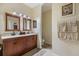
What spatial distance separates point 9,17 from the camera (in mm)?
2172

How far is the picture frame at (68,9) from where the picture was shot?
1810mm

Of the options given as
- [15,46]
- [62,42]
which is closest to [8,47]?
[15,46]

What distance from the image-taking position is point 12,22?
87.4 inches

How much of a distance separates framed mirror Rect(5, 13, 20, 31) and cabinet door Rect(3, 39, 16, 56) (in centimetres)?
41

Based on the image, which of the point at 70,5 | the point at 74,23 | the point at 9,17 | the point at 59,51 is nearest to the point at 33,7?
the point at 9,17

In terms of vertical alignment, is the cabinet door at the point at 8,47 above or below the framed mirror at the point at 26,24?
below

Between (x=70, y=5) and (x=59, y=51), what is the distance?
119 cm

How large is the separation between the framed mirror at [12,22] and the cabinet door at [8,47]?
0.41 m

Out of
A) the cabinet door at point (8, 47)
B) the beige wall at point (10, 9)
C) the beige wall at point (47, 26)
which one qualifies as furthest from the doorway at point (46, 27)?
the cabinet door at point (8, 47)

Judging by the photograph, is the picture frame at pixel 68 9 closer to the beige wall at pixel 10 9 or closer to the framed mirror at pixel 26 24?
the beige wall at pixel 10 9

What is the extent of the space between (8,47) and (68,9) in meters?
1.64

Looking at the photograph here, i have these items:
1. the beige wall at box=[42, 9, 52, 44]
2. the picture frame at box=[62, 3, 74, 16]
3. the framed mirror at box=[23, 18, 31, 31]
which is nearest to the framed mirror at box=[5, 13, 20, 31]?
the framed mirror at box=[23, 18, 31, 31]

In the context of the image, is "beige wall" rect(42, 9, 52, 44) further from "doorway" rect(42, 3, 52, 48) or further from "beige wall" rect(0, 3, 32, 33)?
"beige wall" rect(0, 3, 32, 33)

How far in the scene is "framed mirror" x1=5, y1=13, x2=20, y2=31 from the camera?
6.88ft
